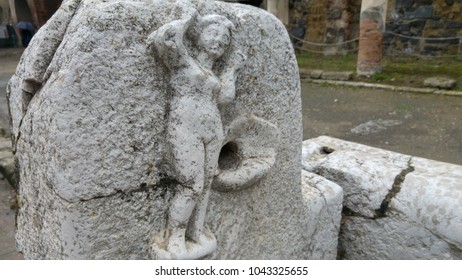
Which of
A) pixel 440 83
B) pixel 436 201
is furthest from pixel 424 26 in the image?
pixel 436 201

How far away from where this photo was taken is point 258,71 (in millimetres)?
1043

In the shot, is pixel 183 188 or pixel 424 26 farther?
pixel 424 26

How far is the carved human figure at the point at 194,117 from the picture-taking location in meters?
0.85

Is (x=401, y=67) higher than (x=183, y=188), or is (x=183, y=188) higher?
(x=183, y=188)

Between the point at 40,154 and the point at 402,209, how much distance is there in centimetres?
119

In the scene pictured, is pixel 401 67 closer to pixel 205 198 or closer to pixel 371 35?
pixel 371 35

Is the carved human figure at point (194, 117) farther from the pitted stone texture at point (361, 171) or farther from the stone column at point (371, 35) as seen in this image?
the stone column at point (371, 35)

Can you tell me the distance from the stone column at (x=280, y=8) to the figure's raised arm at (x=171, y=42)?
7.53 metres

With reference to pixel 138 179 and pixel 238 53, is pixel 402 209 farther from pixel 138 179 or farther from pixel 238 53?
pixel 138 179

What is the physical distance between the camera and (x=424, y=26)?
7250mm

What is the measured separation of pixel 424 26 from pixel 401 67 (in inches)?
45.7

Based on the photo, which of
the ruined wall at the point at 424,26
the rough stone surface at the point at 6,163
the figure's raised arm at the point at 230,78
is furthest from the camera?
the ruined wall at the point at 424,26

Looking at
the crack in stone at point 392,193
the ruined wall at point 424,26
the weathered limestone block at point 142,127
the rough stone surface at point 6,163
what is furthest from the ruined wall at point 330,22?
the weathered limestone block at point 142,127

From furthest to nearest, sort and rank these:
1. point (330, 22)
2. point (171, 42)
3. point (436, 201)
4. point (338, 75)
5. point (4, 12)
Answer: point (4, 12)
point (330, 22)
point (338, 75)
point (436, 201)
point (171, 42)
